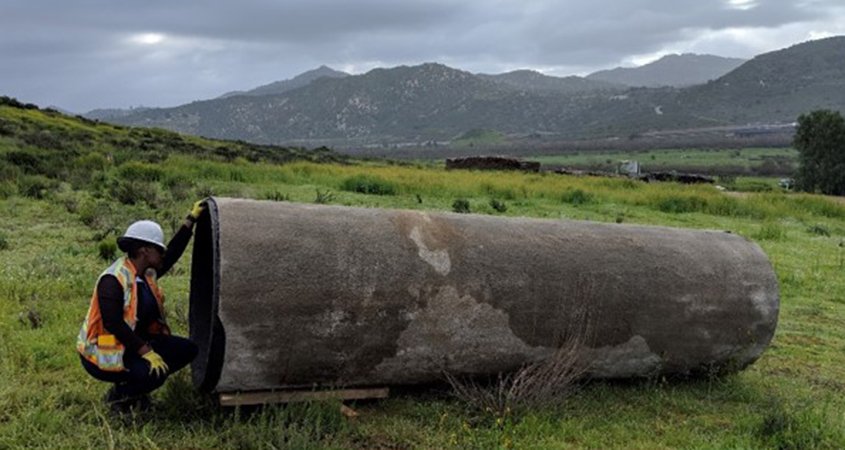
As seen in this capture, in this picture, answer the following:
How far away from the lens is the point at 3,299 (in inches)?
308

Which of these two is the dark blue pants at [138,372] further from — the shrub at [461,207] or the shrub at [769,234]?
the shrub at [769,234]

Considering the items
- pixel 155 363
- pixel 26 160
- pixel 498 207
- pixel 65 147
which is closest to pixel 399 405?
pixel 155 363

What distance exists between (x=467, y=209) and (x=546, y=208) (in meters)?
3.09

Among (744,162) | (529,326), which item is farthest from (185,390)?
(744,162)

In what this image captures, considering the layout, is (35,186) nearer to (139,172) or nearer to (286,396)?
(139,172)

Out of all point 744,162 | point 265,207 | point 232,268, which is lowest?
point 744,162

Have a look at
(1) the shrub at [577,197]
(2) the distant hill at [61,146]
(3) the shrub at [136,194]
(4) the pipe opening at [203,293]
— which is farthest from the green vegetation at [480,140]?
(4) the pipe opening at [203,293]

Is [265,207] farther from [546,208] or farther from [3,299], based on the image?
[546,208]

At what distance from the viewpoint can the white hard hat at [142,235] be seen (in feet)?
16.6

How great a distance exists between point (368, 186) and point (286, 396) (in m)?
17.1

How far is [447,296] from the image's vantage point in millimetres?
5527

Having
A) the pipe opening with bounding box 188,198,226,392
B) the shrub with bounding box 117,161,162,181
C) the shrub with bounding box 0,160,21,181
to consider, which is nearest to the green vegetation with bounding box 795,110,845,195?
the shrub with bounding box 117,161,162,181

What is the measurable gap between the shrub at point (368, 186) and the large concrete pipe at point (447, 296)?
51.1ft

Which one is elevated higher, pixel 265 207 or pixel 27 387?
pixel 265 207
